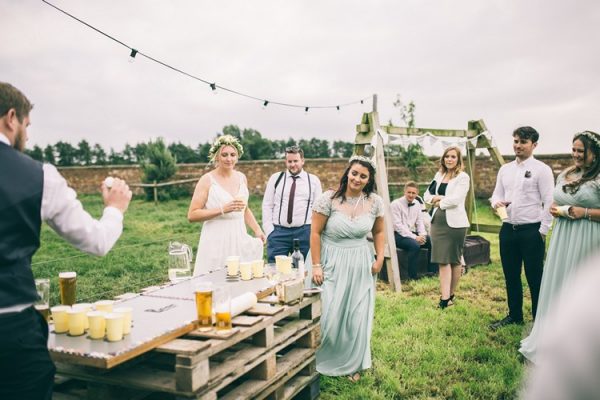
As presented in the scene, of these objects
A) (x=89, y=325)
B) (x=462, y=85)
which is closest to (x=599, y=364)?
(x=89, y=325)

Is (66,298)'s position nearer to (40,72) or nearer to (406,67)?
(40,72)

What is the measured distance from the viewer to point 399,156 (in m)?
17.5

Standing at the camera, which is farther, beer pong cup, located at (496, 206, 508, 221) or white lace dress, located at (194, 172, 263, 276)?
beer pong cup, located at (496, 206, 508, 221)

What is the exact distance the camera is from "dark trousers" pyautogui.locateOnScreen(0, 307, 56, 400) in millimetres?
1735

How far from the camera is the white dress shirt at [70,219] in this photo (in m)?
1.80

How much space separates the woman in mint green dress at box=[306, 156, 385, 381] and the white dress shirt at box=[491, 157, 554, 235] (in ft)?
5.87

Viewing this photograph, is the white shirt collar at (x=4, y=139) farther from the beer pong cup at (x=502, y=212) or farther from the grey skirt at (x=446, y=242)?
the grey skirt at (x=446, y=242)

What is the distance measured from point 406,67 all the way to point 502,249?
6828 millimetres

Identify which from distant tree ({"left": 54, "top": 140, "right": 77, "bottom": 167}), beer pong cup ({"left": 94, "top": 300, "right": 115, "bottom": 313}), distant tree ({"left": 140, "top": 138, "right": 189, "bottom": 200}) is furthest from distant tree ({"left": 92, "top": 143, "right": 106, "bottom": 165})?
beer pong cup ({"left": 94, "top": 300, "right": 115, "bottom": 313})

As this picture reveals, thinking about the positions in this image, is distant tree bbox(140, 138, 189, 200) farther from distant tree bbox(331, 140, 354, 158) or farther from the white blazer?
distant tree bbox(331, 140, 354, 158)

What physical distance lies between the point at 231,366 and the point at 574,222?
3461 mm

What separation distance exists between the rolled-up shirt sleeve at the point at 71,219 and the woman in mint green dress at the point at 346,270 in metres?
2.31

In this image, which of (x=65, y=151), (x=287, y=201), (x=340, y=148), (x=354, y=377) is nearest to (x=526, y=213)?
(x=354, y=377)

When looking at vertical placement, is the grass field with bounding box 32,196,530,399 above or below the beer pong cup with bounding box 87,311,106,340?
below
